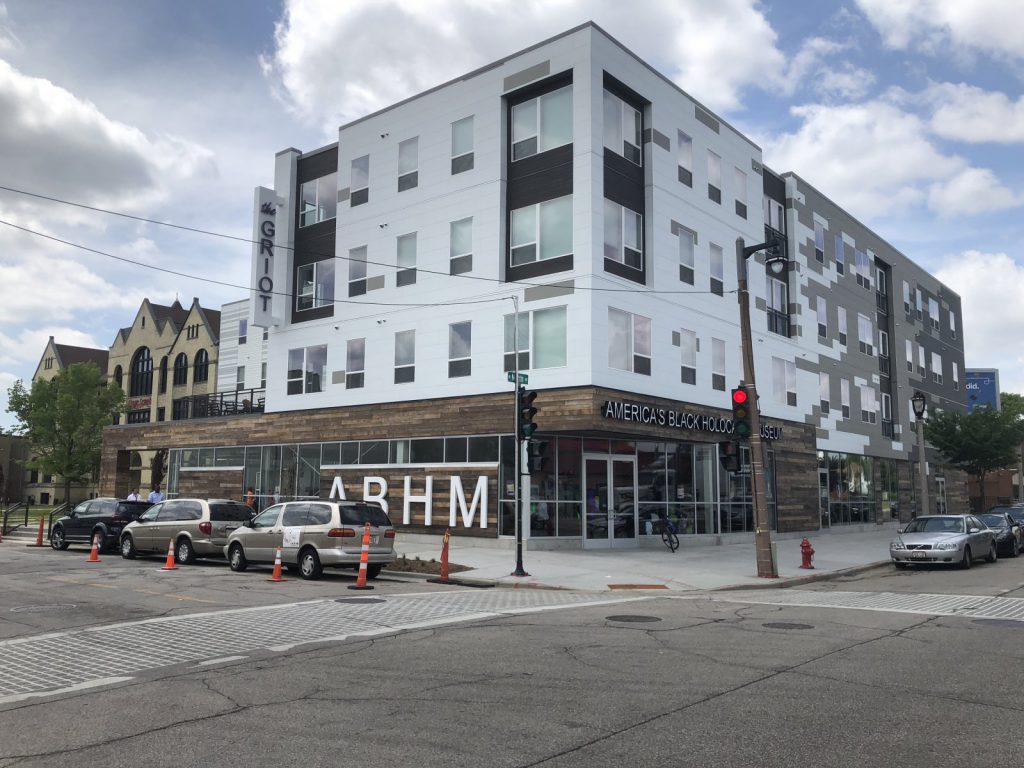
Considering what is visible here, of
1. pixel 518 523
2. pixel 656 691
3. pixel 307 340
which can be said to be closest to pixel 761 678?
pixel 656 691

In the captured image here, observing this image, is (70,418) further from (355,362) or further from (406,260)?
(406,260)

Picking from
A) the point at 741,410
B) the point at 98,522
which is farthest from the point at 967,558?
the point at 98,522

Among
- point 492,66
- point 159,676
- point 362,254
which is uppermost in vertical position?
point 492,66

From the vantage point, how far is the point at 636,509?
26.2 meters

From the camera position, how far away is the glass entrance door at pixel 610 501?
2512cm

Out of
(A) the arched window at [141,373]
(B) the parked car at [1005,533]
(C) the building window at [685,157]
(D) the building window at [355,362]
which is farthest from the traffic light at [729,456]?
(A) the arched window at [141,373]

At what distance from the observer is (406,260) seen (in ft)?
94.5

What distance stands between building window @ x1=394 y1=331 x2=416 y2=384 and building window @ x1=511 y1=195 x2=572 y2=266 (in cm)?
476

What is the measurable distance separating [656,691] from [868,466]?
122 feet

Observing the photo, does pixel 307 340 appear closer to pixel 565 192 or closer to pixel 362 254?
pixel 362 254

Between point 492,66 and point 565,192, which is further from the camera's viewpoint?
point 492,66

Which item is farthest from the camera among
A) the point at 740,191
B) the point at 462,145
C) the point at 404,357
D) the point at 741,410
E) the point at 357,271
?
the point at 740,191

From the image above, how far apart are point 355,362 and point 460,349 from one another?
197 inches

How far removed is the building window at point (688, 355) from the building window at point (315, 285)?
1276cm
